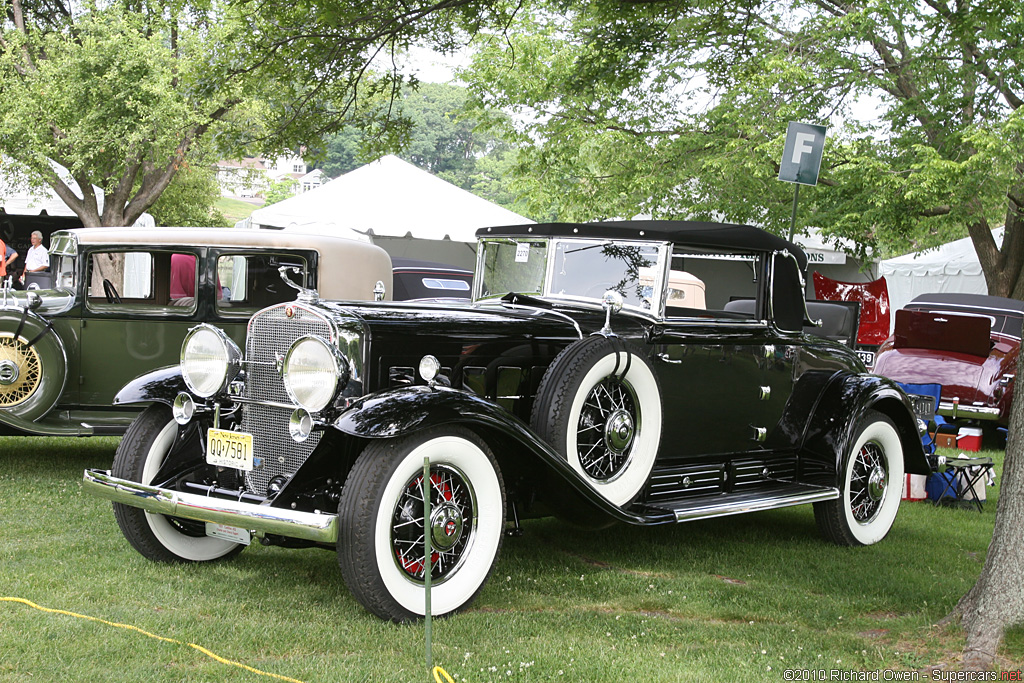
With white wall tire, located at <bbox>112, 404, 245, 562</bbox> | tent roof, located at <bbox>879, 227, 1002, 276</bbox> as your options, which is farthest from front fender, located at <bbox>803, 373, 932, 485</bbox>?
tent roof, located at <bbox>879, 227, 1002, 276</bbox>

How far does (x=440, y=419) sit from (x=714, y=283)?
241cm

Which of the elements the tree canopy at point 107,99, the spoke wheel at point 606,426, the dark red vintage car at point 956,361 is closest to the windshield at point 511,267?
the spoke wheel at point 606,426

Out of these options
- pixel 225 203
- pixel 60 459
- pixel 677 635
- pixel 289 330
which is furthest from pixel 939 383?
pixel 225 203

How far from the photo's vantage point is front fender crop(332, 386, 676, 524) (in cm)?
371

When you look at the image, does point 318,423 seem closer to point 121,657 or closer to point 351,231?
point 121,657

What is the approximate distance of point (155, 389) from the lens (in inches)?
185

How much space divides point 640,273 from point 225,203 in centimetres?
6819

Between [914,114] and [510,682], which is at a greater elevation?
[914,114]

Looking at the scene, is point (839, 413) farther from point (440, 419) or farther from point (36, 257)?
point (36, 257)

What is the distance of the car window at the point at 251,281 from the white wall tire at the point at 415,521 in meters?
3.78

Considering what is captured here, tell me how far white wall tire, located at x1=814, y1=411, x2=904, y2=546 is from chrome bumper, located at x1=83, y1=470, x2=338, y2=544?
11.4 feet

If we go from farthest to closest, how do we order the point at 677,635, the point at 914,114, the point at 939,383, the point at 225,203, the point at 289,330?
the point at 225,203 < the point at 914,114 < the point at 939,383 < the point at 289,330 < the point at 677,635

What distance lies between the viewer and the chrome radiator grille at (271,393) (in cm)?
430

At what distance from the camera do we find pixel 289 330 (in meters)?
4.39
